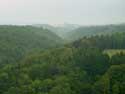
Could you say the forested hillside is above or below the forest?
above

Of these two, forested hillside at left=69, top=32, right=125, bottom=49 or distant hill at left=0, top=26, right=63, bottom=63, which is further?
forested hillside at left=69, top=32, right=125, bottom=49

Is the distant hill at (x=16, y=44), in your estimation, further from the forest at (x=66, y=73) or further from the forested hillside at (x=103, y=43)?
the forested hillside at (x=103, y=43)

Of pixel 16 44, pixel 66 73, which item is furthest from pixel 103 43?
pixel 66 73

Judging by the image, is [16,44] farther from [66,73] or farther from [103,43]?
[66,73]

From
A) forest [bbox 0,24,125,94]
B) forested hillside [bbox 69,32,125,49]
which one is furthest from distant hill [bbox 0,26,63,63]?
forested hillside [bbox 69,32,125,49]

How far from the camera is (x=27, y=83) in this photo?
69.1 m

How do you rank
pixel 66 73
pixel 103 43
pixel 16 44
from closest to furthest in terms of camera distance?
pixel 66 73 < pixel 103 43 < pixel 16 44

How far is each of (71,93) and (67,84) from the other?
108 inches

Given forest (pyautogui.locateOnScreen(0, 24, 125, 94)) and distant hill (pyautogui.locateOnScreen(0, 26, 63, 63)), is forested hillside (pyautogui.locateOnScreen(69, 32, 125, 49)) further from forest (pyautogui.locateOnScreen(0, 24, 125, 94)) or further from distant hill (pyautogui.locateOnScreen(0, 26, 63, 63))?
distant hill (pyautogui.locateOnScreen(0, 26, 63, 63))

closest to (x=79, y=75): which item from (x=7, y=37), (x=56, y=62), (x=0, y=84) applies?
(x=56, y=62)

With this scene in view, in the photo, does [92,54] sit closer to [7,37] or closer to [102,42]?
[102,42]

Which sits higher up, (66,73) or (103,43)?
(103,43)

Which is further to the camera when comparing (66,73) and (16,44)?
(16,44)

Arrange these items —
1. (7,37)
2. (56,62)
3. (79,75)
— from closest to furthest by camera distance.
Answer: (79,75) < (56,62) < (7,37)
